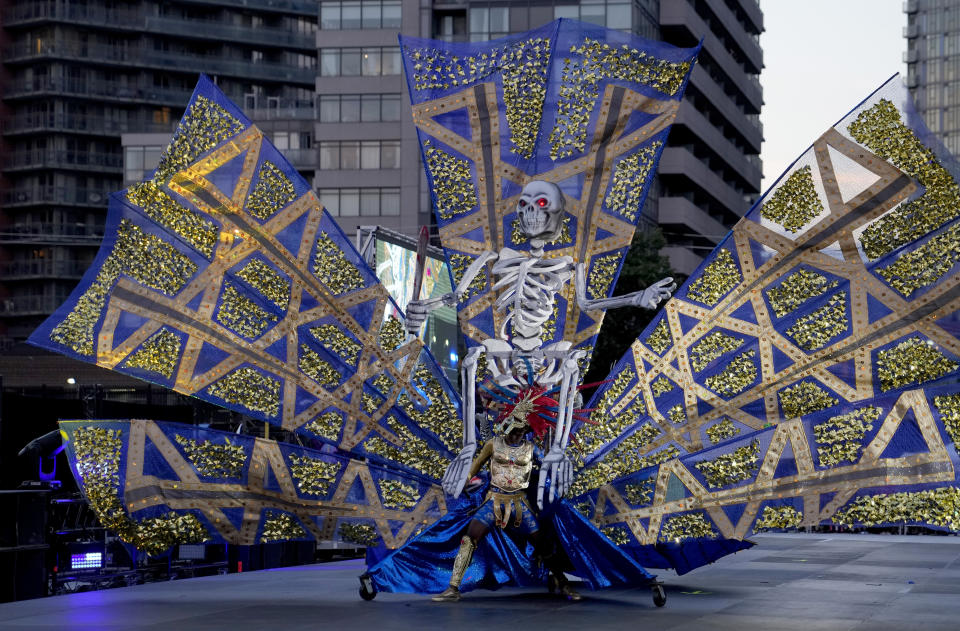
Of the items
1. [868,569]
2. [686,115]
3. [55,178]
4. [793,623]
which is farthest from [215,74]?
[793,623]

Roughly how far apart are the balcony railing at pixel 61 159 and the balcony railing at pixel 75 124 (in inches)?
41.6

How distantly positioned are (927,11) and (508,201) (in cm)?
11731

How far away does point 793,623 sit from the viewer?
9664 mm

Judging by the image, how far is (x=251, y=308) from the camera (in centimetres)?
1170

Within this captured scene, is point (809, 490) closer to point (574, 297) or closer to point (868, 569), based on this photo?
point (574, 297)

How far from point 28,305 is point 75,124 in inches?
357

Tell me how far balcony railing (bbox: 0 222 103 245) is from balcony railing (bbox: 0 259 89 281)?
3.41ft

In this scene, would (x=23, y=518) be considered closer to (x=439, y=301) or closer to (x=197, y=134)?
(x=197, y=134)

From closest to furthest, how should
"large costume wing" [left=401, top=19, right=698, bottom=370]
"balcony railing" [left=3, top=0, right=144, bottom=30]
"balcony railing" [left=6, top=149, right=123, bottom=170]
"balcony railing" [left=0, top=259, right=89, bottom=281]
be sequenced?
"large costume wing" [left=401, top=19, right=698, bottom=370] < "balcony railing" [left=0, top=259, right=89, bottom=281] < "balcony railing" [left=6, top=149, right=123, bottom=170] < "balcony railing" [left=3, top=0, right=144, bottom=30]

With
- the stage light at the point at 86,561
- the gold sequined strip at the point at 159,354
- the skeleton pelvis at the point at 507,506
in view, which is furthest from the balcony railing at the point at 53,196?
the skeleton pelvis at the point at 507,506

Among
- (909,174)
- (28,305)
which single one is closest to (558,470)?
(909,174)

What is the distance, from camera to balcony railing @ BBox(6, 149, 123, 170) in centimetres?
6831

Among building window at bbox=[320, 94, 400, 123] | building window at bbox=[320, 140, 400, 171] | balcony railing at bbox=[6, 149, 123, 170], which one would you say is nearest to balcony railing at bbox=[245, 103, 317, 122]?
building window at bbox=[320, 94, 400, 123]

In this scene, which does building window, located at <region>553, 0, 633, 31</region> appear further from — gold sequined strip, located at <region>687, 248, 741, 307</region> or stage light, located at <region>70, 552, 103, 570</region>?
gold sequined strip, located at <region>687, 248, 741, 307</region>
